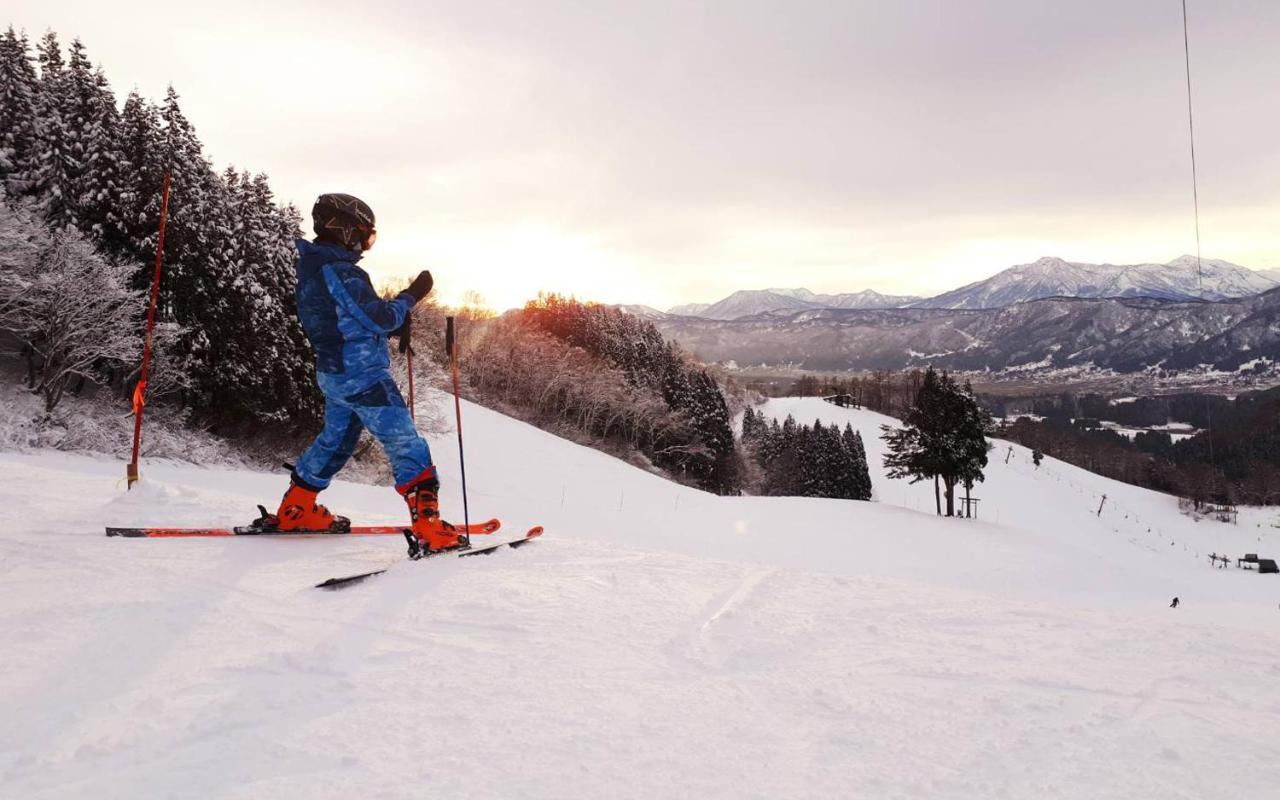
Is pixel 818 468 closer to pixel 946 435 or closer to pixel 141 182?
pixel 946 435

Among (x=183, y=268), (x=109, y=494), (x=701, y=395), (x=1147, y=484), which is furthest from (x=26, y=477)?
(x=1147, y=484)

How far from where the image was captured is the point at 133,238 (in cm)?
2275

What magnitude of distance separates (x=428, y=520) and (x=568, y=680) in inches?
96.8

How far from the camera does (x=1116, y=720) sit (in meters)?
2.30

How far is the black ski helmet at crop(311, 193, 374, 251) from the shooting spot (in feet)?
15.8

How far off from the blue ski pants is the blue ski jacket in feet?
0.25

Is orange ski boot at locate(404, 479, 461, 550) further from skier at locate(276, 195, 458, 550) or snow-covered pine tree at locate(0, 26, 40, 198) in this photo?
snow-covered pine tree at locate(0, 26, 40, 198)

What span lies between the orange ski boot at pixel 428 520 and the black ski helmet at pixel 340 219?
1.99 meters

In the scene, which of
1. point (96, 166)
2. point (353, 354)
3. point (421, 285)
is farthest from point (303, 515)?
point (96, 166)

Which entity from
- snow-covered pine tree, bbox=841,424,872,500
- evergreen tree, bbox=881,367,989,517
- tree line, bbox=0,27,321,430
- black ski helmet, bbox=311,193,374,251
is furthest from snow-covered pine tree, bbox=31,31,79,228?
snow-covered pine tree, bbox=841,424,872,500

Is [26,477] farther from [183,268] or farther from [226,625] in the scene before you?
[183,268]

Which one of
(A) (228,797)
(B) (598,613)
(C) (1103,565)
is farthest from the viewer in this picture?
(C) (1103,565)

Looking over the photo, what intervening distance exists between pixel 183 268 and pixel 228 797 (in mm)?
27476

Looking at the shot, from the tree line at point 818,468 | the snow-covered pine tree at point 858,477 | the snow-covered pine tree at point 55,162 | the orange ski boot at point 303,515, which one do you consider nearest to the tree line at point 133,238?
the snow-covered pine tree at point 55,162
